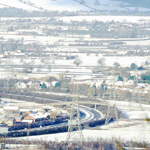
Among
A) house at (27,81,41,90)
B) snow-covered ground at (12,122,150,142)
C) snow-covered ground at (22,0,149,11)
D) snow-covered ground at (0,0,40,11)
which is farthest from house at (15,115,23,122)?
snow-covered ground at (22,0,149,11)

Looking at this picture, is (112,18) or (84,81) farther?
(112,18)

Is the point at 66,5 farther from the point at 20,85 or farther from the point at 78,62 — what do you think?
the point at 20,85

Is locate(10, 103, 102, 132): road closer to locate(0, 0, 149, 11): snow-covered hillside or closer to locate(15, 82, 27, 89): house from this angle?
locate(15, 82, 27, 89): house

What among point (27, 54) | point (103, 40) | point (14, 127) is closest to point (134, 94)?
point (14, 127)

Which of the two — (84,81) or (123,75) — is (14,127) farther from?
(123,75)

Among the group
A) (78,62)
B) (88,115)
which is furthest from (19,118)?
(78,62)

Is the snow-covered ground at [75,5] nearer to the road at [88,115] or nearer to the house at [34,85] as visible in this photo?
the house at [34,85]

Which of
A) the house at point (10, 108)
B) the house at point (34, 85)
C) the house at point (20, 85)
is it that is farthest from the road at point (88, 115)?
the house at point (20, 85)

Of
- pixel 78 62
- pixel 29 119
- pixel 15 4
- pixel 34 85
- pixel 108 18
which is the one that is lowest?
pixel 29 119
